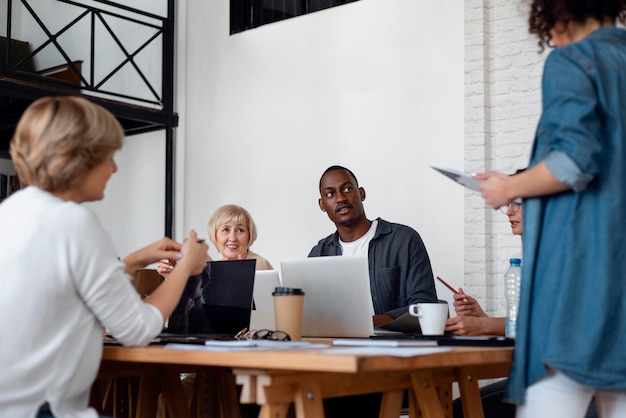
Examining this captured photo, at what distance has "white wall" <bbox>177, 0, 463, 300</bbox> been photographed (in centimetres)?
503

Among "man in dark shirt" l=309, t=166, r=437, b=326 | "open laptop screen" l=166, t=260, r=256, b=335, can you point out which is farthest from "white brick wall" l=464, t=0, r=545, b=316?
"open laptop screen" l=166, t=260, r=256, b=335

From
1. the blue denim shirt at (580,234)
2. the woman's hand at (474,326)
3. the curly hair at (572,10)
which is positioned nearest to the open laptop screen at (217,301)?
the woman's hand at (474,326)

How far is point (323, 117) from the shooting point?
5723 millimetres

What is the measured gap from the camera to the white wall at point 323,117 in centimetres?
503

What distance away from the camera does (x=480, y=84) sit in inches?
190

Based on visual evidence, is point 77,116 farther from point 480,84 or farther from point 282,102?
point 282,102

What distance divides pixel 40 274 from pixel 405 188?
3.60 meters

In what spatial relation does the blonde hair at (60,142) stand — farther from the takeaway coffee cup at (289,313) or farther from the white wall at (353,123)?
the white wall at (353,123)

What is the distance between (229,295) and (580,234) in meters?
1.12

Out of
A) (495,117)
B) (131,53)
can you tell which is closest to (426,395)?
(495,117)

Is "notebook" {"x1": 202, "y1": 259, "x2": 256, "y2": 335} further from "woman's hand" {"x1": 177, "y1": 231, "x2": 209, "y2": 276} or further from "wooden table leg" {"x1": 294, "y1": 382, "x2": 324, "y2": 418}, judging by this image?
"wooden table leg" {"x1": 294, "y1": 382, "x2": 324, "y2": 418}

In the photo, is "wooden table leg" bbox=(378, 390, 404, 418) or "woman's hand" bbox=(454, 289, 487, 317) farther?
"woman's hand" bbox=(454, 289, 487, 317)

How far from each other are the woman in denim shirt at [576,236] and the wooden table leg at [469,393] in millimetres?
440

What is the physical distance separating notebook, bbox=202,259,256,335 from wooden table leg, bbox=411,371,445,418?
1.88 feet
